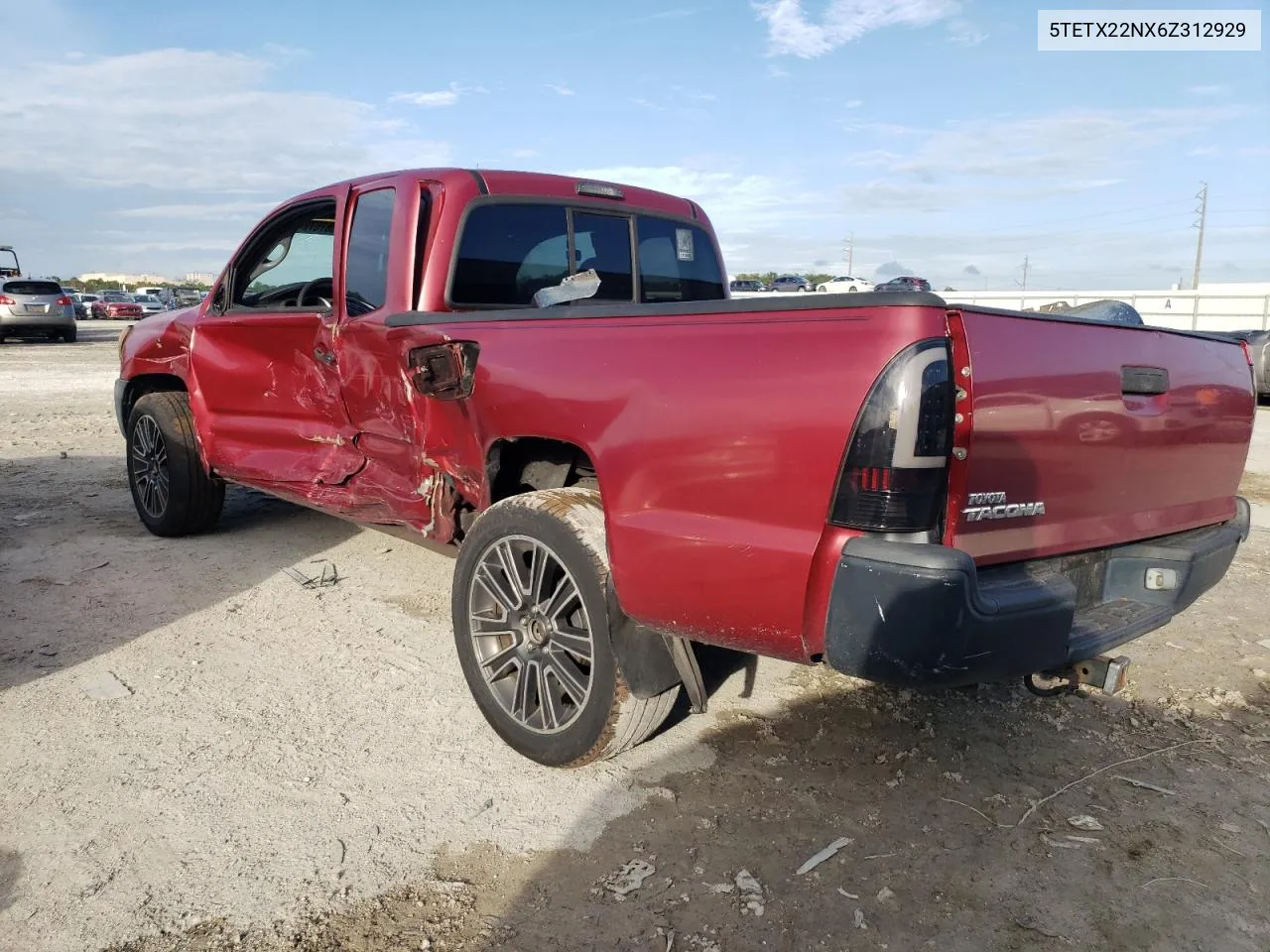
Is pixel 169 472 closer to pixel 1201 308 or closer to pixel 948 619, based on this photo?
pixel 948 619

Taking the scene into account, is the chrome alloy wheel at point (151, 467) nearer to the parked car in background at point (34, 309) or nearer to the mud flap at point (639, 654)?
the mud flap at point (639, 654)

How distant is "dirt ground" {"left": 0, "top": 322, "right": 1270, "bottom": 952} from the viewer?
231cm

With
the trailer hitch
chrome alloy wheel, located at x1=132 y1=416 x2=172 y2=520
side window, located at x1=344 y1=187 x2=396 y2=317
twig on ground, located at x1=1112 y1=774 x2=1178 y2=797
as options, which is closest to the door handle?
the trailer hitch

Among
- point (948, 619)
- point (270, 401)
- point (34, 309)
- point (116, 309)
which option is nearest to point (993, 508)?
point (948, 619)

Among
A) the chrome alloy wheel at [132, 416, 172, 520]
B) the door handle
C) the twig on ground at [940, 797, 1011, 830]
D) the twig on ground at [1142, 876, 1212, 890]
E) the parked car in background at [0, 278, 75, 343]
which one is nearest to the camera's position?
the twig on ground at [1142, 876, 1212, 890]

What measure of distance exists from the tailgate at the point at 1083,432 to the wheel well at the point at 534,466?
1337 millimetres

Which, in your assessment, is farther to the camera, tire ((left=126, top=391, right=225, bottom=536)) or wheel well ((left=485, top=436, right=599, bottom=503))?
tire ((left=126, top=391, right=225, bottom=536))

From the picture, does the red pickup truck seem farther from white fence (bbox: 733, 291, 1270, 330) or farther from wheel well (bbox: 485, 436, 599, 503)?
white fence (bbox: 733, 291, 1270, 330)

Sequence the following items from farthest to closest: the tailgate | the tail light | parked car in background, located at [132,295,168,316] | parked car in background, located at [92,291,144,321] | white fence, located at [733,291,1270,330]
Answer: parked car in background, located at [132,295,168,316]
parked car in background, located at [92,291,144,321]
white fence, located at [733,291,1270,330]
the tailgate
the tail light

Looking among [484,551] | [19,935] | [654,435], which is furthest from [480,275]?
[19,935]

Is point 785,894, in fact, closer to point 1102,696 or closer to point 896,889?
point 896,889

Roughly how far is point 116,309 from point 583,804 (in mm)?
43954

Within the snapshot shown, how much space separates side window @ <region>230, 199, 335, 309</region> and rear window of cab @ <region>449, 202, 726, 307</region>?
82cm

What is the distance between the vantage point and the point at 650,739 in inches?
128
